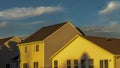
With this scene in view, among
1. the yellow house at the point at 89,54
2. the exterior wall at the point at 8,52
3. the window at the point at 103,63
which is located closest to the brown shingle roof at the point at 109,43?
the yellow house at the point at 89,54

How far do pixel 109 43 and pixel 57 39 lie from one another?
15.4m

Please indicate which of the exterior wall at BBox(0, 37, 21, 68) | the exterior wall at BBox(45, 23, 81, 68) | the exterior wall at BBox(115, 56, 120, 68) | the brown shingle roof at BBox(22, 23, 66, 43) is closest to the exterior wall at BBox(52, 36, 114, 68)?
the exterior wall at BBox(115, 56, 120, 68)

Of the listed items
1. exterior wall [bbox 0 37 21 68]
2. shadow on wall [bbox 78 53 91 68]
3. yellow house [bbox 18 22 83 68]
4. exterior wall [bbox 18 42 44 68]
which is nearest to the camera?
shadow on wall [bbox 78 53 91 68]

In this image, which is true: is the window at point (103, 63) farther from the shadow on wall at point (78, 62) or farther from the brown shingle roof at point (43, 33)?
the brown shingle roof at point (43, 33)

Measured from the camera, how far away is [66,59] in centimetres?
5447

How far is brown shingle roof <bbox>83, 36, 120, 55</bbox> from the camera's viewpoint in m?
48.1

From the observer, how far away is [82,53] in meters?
51.6

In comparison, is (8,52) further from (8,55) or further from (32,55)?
(32,55)

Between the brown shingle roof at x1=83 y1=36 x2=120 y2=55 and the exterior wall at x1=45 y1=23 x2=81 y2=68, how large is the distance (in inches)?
488

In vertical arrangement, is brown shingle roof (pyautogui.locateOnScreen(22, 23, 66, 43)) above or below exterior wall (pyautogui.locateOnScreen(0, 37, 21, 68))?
above

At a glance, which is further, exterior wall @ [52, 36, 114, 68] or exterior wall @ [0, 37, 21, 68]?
exterior wall @ [0, 37, 21, 68]

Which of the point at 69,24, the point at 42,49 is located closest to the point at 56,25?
the point at 69,24

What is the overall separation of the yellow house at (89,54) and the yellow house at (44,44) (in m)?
7.30

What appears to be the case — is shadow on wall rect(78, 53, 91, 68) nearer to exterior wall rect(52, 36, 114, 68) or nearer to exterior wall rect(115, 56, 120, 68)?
exterior wall rect(52, 36, 114, 68)
